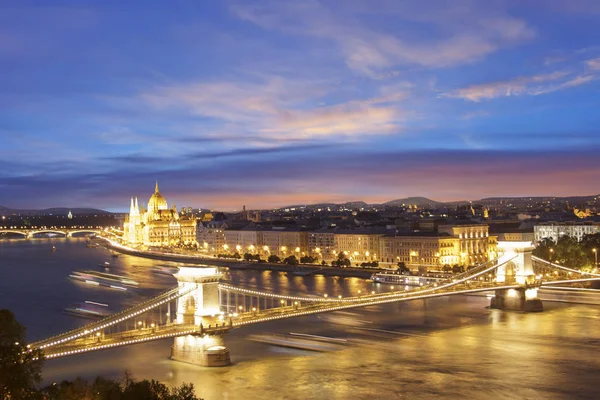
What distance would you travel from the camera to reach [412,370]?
1394cm

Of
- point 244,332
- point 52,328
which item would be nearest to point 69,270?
point 52,328

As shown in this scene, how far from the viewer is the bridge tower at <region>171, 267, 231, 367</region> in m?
14.0

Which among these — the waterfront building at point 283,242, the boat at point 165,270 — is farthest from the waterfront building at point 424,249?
the boat at point 165,270

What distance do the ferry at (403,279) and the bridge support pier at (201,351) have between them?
14894mm

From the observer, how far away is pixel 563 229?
40000mm

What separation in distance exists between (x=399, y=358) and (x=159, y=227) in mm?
56339

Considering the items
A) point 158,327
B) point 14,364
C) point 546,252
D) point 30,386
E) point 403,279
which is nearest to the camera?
point 14,364

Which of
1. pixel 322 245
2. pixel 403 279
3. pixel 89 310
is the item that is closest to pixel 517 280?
pixel 403 279

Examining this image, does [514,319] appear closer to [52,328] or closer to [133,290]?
[52,328]

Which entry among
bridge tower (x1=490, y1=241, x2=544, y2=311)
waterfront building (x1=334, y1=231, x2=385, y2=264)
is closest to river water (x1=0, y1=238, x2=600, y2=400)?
bridge tower (x1=490, y1=241, x2=544, y2=311)

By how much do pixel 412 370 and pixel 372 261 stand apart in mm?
23417

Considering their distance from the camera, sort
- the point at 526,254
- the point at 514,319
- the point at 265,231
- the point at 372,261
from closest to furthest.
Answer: the point at 514,319 < the point at 526,254 < the point at 372,261 < the point at 265,231

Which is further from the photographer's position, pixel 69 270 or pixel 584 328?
pixel 69 270

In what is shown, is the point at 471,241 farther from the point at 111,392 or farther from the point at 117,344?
the point at 111,392
